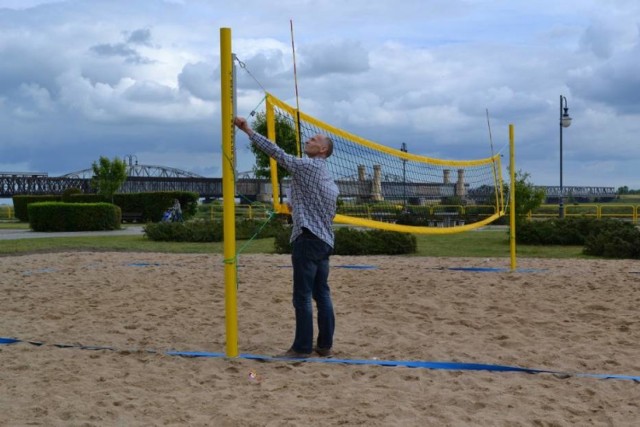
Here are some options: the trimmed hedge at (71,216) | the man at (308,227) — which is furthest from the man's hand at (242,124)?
the trimmed hedge at (71,216)

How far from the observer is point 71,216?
83.8ft

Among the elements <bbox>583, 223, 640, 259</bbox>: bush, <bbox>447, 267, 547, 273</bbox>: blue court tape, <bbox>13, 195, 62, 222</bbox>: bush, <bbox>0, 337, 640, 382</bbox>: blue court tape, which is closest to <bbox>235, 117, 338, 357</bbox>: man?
<bbox>0, 337, 640, 382</bbox>: blue court tape

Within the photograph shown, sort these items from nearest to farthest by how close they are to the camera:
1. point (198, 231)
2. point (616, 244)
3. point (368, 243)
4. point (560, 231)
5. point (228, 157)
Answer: point (228, 157) < point (616, 244) < point (368, 243) < point (560, 231) < point (198, 231)

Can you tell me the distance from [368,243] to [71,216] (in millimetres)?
14374

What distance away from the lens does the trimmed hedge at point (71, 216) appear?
25.5 metres

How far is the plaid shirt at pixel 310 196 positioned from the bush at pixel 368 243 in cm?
937

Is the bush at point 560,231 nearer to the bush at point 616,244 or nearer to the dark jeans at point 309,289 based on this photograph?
the bush at point 616,244

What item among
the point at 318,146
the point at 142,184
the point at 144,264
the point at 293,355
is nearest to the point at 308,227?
the point at 318,146

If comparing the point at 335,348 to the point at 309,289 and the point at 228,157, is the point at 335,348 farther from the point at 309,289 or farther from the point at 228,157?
the point at 228,157

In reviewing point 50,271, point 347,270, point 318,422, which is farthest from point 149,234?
point 318,422

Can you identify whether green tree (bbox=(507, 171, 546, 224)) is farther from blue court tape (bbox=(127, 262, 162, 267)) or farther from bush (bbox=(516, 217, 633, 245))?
blue court tape (bbox=(127, 262, 162, 267))

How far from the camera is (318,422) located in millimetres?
3721

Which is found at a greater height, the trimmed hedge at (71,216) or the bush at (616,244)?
the trimmed hedge at (71,216)

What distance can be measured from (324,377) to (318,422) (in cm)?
87
